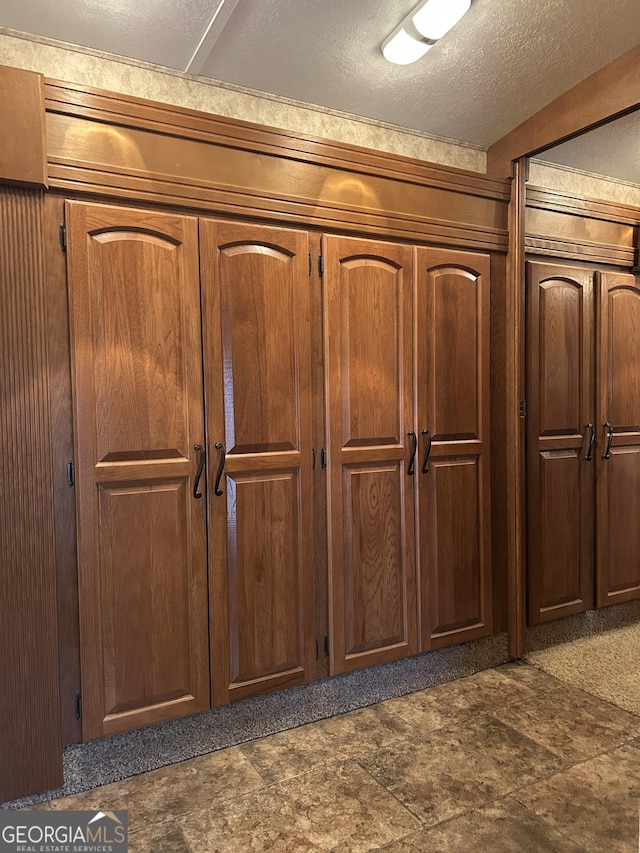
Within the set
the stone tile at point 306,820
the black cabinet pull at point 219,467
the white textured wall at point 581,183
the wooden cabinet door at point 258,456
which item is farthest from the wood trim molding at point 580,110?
the stone tile at point 306,820

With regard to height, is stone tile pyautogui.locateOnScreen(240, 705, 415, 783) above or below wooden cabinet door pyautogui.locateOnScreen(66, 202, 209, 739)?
below

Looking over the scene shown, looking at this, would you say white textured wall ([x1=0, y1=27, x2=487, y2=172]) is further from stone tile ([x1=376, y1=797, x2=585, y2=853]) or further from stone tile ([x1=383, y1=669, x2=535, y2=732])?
stone tile ([x1=376, y1=797, x2=585, y2=853])

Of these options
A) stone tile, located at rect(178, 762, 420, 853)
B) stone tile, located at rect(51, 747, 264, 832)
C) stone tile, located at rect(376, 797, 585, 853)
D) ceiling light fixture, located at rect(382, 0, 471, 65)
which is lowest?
stone tile, located at rect(376, 797, 585, 853)

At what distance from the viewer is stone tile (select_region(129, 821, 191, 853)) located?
5.48ft

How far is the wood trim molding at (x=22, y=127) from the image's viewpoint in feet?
5.62

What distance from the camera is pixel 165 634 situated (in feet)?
6.70

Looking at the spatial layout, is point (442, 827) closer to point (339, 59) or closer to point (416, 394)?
point (416, 394)

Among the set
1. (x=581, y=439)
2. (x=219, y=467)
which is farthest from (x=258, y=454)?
(x=581, y=439)

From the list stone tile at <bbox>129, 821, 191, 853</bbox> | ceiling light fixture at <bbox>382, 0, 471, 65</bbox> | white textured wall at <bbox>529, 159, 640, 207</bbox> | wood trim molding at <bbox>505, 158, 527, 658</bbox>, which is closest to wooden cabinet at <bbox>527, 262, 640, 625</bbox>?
wood trim molding at <bbox>505, 158, 527, 658</bbox>

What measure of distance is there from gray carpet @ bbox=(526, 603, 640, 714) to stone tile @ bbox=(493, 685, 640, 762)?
0.32 feet

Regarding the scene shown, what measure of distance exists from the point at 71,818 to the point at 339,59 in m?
2.74

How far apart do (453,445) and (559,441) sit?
2.41 ft

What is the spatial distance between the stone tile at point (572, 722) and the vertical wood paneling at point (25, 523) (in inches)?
68.2

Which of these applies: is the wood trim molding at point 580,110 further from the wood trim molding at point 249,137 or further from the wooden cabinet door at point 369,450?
the wooden cabinet door at point 369,450
